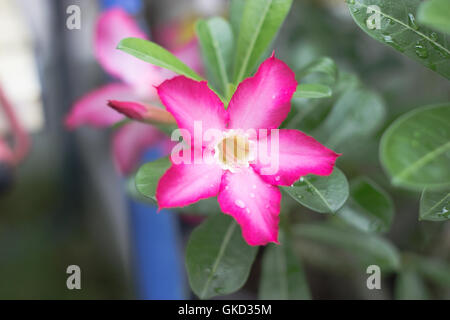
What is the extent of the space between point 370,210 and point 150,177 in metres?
0.33

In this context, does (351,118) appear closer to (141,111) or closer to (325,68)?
(325,68)

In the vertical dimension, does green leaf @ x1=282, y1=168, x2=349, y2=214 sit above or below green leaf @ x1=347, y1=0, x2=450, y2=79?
below

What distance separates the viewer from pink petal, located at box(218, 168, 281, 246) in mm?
469

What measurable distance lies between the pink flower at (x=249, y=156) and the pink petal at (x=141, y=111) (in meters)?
0.09

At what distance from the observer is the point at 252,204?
482mm

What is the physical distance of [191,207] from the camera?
0.79 m

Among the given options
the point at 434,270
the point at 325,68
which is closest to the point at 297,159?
the point at 325,68

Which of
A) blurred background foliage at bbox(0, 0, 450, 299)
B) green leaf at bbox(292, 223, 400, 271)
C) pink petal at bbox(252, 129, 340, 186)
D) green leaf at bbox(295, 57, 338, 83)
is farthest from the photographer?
blurred background foliage at bbox(0, 0, 450, 299)

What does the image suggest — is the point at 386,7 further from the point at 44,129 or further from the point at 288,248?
the point at 44,129

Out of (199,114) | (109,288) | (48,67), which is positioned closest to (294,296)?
(199,114)

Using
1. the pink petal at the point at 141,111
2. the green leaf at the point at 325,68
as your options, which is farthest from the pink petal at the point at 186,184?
the green leaf at the point at 325,68

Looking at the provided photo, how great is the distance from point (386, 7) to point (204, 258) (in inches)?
15.2
